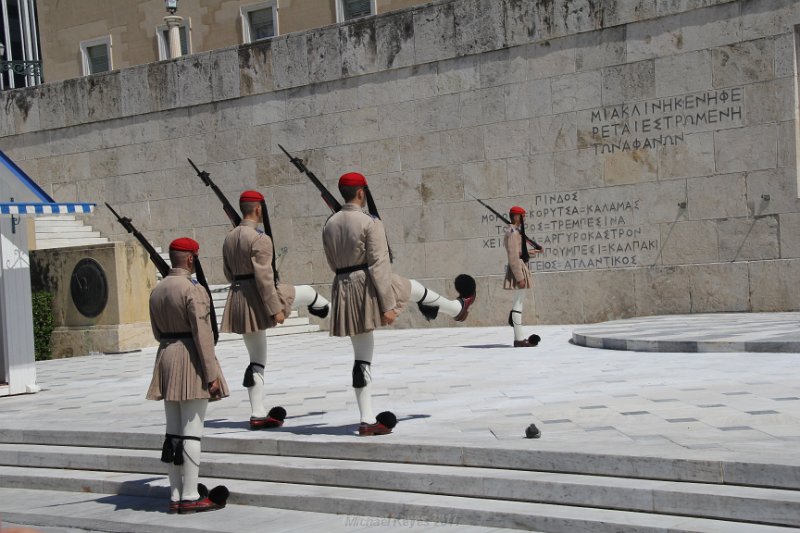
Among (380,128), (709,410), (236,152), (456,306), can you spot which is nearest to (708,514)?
(709,410)

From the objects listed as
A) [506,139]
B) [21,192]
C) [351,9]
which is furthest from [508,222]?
[351,9]

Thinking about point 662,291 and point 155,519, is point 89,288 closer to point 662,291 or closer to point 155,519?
point 662,291

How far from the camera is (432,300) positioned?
8836 mm

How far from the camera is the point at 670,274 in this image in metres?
15.9

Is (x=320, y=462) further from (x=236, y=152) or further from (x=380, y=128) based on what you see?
(x=236, y=152)

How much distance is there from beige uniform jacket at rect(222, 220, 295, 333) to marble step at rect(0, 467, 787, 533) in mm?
1319

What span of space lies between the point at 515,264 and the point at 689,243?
3.23m

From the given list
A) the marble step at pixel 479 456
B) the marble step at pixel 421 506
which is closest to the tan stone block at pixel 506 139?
the marble step at pixel 479 456

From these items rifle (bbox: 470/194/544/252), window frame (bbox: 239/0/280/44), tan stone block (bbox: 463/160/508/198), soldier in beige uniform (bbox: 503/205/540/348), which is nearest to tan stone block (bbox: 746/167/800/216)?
rifle (bbox: 470/194/544/252)

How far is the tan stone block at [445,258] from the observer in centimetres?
1802

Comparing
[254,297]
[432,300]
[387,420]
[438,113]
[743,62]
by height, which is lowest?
[387,420]

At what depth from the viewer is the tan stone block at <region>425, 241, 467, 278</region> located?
18.0m

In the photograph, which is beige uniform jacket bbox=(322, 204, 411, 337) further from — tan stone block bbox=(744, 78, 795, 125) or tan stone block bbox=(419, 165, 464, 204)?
tan stone block bbox=(419, 165, 464, 204)

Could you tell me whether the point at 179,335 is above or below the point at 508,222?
below
